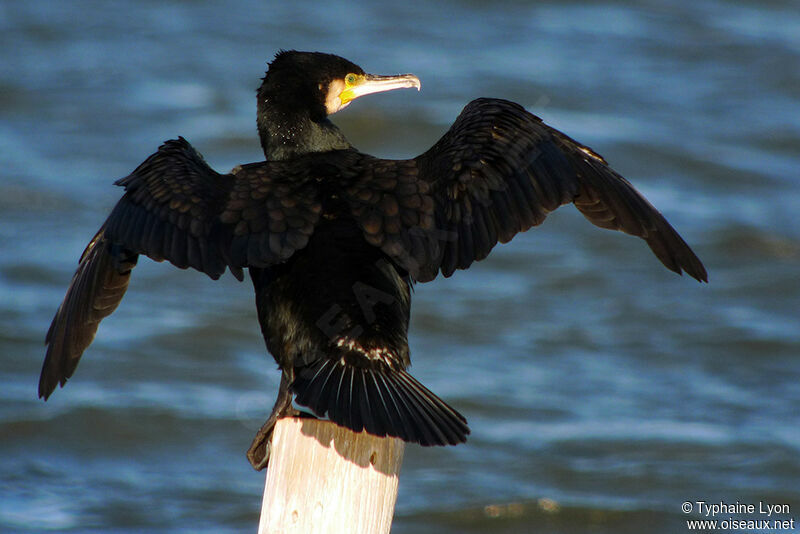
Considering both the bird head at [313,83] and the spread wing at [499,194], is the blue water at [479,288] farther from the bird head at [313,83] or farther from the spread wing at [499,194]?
the spread wing at [499,194]

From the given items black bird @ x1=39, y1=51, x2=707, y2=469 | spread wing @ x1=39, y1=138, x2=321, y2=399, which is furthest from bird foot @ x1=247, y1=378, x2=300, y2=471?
spread wing @ x1=39, y1=138, x2=321, y2=399

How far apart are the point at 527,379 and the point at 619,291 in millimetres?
1813

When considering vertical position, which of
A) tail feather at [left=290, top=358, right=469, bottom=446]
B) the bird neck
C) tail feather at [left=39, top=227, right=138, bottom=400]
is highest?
the bird neck

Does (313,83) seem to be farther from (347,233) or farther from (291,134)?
(347,233)

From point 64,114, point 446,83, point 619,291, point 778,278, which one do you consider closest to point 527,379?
point 619,291

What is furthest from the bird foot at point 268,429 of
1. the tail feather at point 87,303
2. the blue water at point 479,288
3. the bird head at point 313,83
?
the blue water at point 479,288

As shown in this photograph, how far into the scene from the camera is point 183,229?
4195 millimetres

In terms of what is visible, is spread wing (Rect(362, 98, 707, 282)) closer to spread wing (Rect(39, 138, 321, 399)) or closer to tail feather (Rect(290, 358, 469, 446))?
spread wing (Rect(39, 138, 321, 399))

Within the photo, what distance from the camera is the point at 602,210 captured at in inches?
177

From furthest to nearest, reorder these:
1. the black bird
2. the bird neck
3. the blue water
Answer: the blue water < the bird neck < the black bird

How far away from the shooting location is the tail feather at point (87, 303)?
4.36m

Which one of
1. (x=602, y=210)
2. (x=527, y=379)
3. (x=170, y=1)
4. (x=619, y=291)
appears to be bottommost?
(x=602, y=210)

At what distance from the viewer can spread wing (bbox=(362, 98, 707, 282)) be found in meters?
4.23

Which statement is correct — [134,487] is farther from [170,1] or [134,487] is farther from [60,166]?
[170,1]
